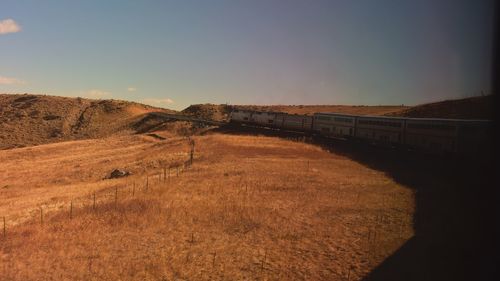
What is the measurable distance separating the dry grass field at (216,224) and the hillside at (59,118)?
61.7 m

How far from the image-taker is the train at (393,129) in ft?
A: 122

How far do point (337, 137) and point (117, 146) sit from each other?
41723mm

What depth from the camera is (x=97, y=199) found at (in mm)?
33781

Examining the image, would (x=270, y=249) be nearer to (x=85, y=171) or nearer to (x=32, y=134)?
(x=85, y=171)

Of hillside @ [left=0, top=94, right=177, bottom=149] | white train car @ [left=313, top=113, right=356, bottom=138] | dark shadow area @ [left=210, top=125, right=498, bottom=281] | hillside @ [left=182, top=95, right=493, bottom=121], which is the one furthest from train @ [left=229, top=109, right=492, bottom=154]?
hillside @ [left=0, top=94, right=177, bottom=149]

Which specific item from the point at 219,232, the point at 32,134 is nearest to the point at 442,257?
the point at 219,232

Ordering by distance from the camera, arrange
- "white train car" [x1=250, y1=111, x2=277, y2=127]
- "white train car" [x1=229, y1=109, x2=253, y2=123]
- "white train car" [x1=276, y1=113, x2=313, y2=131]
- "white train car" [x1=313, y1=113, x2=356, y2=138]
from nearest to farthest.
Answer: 1. "white train car" [x1=313, y1=113, x2=356, y2=138]
2. "white train car" [x1=276, y1=113, x2=313, y2=131]
3. "white train car" [x1=250, y1=111, x2=277, y2=127]
4. "white train car" [x1=229, y1=109, x2=253, y2=123]

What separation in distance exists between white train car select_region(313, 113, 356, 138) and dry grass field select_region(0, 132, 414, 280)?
15.6 m

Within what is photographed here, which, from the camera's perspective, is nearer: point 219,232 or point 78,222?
point 219,232

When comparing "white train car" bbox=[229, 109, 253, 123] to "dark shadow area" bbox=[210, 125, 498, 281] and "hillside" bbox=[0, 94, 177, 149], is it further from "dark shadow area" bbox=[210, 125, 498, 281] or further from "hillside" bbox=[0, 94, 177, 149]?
"dark shadow area" bbox=[210, 125, 498, 281]

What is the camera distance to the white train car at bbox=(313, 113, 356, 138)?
62156 millimetres

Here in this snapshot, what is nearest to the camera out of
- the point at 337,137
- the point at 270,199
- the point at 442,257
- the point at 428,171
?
the point at 442,257

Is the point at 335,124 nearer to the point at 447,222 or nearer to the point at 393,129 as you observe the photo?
the point at 393,129

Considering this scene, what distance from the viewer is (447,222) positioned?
936 inches
